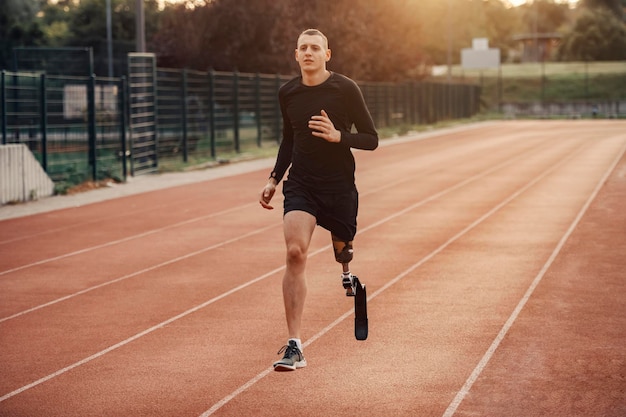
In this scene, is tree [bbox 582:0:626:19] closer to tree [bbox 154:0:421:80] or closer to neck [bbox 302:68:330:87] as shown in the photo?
tree [bbox 154:0:421:80]

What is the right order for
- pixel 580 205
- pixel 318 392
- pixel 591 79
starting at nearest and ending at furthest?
pixel 318 392
pixel 580 205
pixel 591 79

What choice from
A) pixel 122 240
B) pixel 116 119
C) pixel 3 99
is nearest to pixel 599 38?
pixel 116 119

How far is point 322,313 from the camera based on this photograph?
9258mm

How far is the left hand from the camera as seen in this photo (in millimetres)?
6883

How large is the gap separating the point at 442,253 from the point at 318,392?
A: 20.4ft

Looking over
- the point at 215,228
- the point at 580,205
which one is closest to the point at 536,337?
the point at 215,228

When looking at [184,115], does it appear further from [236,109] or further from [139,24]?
[236,109]

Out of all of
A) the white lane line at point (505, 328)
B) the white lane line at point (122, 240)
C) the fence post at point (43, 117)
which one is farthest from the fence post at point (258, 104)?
the white lane line at point (505, 328)

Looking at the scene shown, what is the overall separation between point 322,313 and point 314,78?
2640 mm

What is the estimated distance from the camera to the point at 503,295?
9977 millimetres

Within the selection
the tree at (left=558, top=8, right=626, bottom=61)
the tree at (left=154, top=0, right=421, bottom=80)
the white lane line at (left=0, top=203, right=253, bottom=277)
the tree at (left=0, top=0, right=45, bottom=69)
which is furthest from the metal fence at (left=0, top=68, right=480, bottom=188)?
the tree at (left=558, top=8, right=626, bottom=61)

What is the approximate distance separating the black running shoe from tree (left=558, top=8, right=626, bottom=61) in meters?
105

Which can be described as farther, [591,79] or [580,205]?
[591,79]

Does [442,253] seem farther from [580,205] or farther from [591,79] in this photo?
[591,79]
